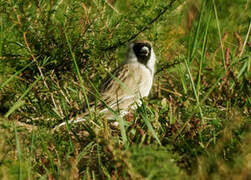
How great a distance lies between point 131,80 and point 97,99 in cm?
85

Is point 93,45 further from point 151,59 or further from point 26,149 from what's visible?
point 26,149

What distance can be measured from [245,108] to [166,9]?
3.34ft

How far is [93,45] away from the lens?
3930 mm

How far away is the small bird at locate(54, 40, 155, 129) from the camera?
430cm

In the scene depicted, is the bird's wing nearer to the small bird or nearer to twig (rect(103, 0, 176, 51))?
the small bird

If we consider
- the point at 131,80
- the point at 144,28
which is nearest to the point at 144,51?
the point at 131,80

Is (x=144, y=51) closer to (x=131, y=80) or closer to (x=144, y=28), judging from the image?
(x=131, y=80)

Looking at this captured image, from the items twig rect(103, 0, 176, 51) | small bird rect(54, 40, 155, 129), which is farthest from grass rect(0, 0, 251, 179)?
small bird rect(54, 40, 155, 129)

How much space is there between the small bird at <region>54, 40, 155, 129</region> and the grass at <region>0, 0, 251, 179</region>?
13cm

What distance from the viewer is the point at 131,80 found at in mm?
4586

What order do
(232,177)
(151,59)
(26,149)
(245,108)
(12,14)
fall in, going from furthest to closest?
(151,59) < (12,14) < (245,108) < (26,149) < (232,177)

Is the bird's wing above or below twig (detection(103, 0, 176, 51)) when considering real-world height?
below

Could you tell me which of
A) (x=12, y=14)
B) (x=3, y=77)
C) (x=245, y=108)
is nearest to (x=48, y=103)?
(x=3, y=77)

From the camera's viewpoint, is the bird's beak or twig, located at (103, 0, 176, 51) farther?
the bird's beak
